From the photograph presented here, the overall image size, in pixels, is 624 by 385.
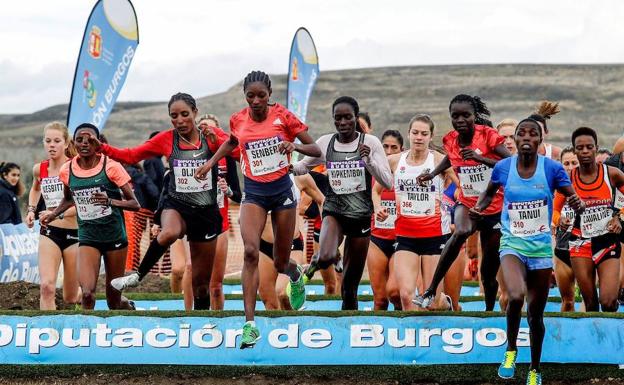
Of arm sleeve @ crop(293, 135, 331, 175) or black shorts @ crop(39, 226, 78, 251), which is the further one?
black shorts @ crop(39, 226, 78, 251)

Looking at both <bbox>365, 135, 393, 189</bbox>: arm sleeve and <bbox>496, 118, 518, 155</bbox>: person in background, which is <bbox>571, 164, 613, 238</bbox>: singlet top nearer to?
<bbox>496, 118, 518, 155</bbox>: person in background

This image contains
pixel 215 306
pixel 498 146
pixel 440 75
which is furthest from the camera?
pixel 440 75

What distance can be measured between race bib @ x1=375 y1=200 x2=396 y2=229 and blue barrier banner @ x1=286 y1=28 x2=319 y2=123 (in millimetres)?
12085

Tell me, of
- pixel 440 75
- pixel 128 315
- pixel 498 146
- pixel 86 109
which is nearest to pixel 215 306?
pixel 128 315

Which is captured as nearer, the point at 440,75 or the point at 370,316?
the point at 370,316

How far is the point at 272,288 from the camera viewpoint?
42.3ft

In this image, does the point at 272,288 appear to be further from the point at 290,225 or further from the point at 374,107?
the point at 374,107

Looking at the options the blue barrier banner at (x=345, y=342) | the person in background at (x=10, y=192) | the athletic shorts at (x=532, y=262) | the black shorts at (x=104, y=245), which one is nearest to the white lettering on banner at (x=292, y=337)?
the blue barrier banner at (x=345, y=342)

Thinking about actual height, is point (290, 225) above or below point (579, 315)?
above

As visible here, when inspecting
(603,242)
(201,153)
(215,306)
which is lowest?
(215,306)

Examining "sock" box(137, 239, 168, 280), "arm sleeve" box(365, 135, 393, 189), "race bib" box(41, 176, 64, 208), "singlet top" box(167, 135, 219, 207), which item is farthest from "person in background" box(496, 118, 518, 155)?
"race bib" box(41, 176, 64, 208)

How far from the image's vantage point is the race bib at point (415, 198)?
11.8 metres

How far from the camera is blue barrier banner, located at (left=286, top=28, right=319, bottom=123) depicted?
25.1 metres

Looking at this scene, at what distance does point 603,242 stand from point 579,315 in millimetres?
1692
